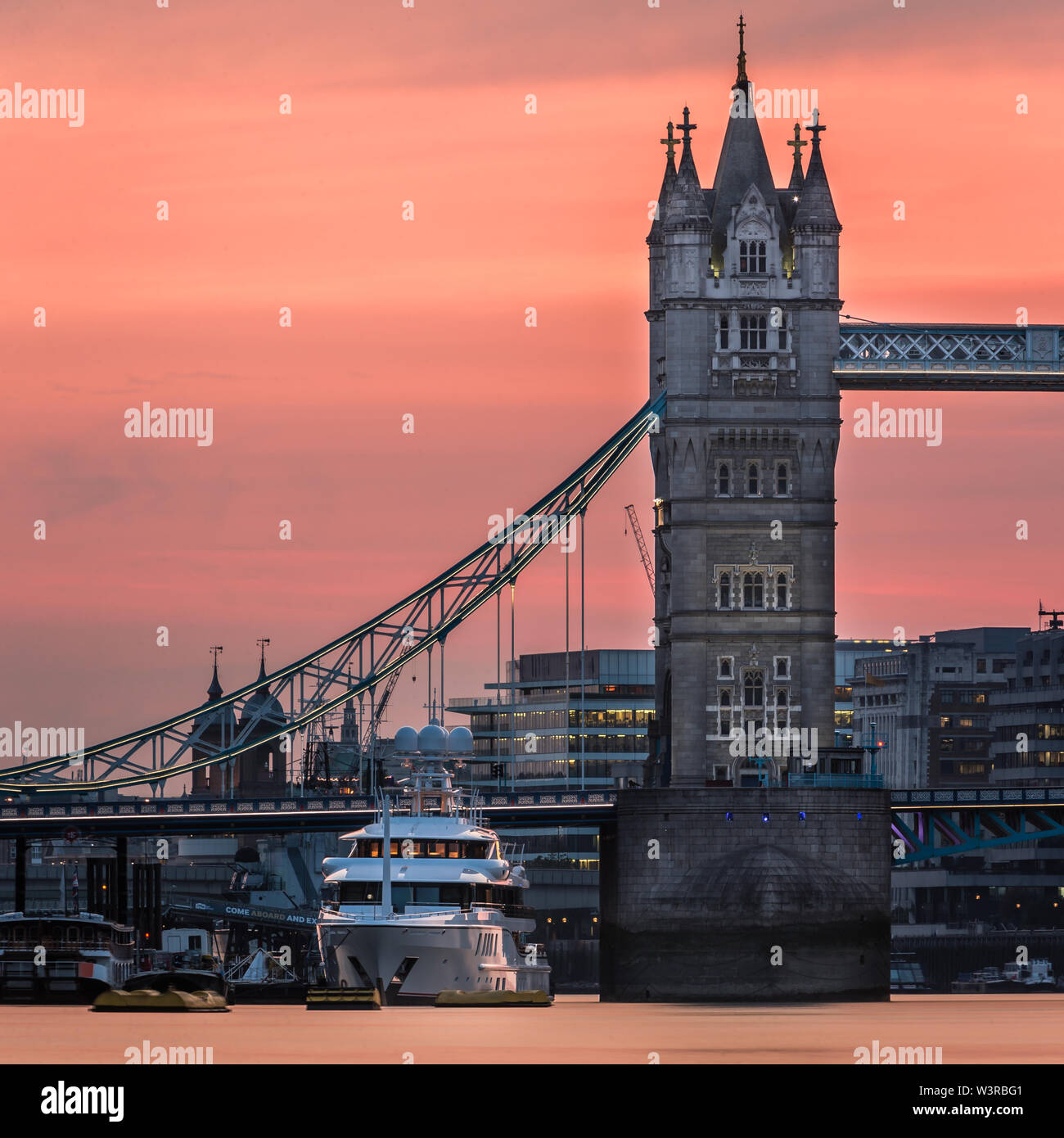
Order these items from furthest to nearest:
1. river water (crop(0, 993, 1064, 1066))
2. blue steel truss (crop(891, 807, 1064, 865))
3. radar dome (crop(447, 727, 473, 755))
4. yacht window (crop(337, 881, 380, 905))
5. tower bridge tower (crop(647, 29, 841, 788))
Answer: blue steel truss (crop(891, 807, 1064, 865)) < tower bridge tower (crop(647, 29, 841, 788)) < radar dome (crop(447, 727, 473, 755)) < yacht window (crop(337, 881, 380, 905)) < river water (crop(0, 993, 1064, 1066))

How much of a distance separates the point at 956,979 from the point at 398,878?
8624cm

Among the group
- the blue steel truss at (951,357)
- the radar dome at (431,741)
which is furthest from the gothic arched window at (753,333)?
the radar dome at (431,741)

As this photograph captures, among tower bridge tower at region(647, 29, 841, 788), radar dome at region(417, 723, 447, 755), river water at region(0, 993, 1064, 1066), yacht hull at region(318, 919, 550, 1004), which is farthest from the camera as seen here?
tower bridge tower at region(647, 29, 841, 788)

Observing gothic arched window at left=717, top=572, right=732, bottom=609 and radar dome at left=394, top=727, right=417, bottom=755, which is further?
gothic arched window at left=717, top=572, right=732, bottom=609

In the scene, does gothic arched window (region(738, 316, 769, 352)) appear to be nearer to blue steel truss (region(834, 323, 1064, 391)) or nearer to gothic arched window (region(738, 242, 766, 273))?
gothic arched window (region(738, 242, 766, 273))

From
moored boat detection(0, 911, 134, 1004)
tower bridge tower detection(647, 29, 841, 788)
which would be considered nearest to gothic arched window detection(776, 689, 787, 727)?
tower bridge tower detection(647, 29, 841, 788)

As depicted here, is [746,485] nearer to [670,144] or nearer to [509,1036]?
[670,144]

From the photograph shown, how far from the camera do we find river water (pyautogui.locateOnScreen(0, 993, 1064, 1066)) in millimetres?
47000

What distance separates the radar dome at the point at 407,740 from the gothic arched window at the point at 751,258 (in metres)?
28.1

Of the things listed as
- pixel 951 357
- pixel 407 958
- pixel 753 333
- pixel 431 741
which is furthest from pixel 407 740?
pixel 951 357

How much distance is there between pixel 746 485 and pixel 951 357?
11.8 meters

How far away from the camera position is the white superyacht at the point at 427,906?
291ft

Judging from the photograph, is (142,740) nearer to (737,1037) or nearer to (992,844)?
(992,844)

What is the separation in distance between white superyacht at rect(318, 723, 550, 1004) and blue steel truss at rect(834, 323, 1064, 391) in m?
28.6
